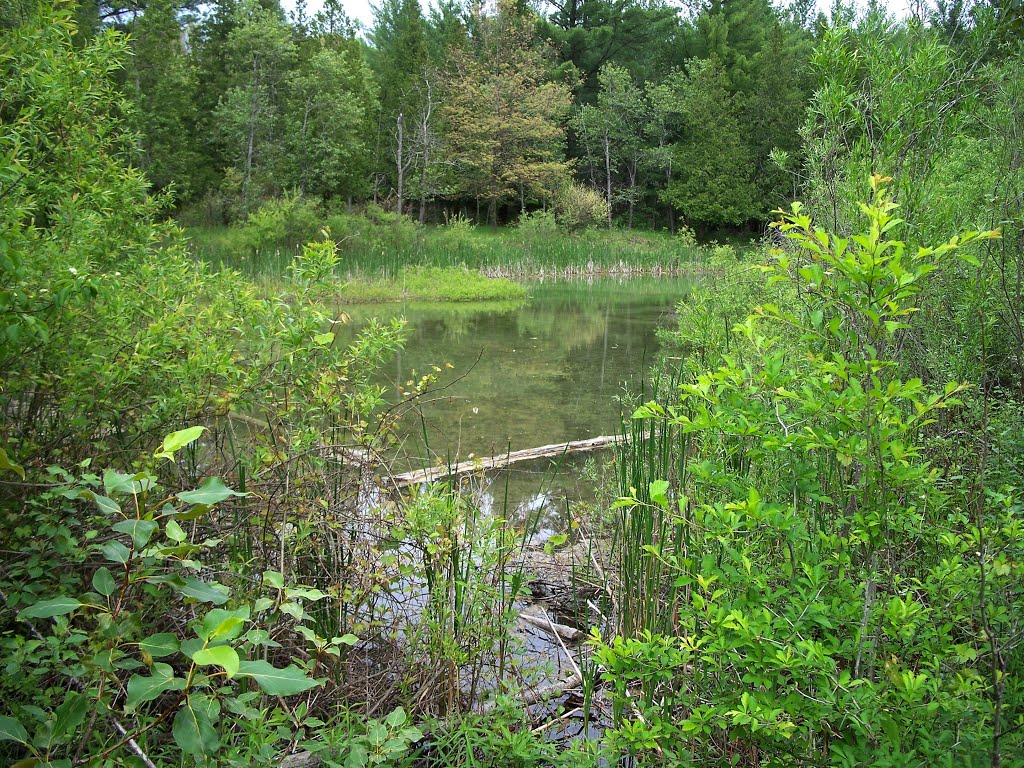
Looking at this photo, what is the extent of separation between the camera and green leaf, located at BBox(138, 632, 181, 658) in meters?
1.16

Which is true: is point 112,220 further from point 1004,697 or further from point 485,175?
point 485,175

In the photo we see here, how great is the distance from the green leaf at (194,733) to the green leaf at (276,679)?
0.15m

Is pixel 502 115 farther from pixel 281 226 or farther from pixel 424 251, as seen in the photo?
pixel 281 226

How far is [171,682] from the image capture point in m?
1.18

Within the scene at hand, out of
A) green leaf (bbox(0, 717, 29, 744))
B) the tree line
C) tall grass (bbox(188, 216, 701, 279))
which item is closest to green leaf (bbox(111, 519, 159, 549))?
green leaf (bbox(0, 717, 29, 744))

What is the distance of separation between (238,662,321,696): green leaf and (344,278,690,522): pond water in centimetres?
157

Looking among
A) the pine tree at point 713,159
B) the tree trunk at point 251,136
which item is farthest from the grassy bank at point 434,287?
the pine tree at point 713,159

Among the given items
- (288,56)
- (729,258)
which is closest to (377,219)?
(288,56)

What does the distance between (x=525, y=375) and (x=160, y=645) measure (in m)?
7.43

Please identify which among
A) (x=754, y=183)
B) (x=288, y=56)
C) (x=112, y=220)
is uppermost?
(x=288, y=56)

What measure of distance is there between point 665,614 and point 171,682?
5.27ft

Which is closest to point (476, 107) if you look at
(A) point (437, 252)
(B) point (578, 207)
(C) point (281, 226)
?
(B) point (578, 207)

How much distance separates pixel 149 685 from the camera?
3.74 ft

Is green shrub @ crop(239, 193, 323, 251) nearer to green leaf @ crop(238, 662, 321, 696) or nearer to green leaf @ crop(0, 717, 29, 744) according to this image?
green leaf @ crop(0, 717, 29, 744)
